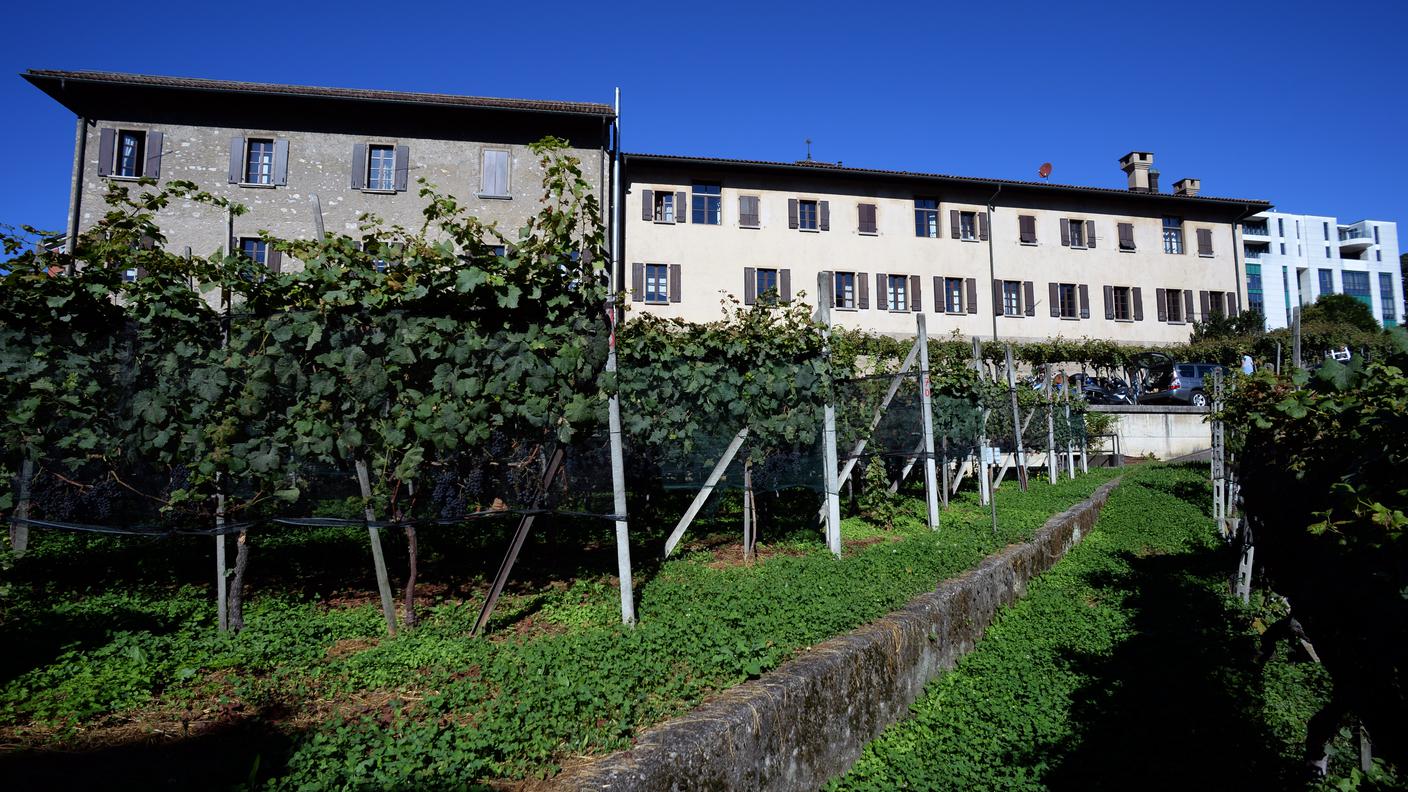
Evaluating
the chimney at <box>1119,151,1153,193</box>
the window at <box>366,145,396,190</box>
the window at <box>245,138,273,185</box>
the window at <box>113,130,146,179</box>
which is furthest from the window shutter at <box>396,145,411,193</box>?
the chimney at <box>1119,151,1153,193</box>

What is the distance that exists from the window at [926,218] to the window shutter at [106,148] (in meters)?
26.7

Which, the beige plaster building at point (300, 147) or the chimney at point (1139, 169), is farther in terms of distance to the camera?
the chimney at point (1139, 169)

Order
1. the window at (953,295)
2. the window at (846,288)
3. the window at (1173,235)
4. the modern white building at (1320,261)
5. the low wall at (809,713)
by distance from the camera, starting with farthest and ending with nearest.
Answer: the modern white building at (1320,261)
the window at (1173,235)
the window at (953,295)
the window at (846,288)
the low wall at (809,713)

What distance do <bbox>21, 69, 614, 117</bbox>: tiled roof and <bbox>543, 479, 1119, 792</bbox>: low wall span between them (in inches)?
797

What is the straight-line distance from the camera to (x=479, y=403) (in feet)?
14.7

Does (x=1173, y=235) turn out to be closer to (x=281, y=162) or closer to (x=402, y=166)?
(x=402, y=166)

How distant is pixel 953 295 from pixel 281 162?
2399cm

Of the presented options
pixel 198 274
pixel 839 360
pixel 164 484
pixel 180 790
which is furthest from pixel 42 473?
pixel 839 360

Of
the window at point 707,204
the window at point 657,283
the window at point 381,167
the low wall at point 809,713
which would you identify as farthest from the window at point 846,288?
the low wall at point 809,713

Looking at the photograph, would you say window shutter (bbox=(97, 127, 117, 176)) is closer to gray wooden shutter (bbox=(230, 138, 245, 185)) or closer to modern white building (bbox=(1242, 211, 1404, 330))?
gray wooden shutter (bbox=(230, 138, 245, 185))

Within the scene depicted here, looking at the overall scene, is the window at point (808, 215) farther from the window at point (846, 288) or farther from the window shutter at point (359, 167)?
the window shutter at point (359, 167)

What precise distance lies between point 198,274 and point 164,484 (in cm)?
130

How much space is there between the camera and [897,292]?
29.3 metres

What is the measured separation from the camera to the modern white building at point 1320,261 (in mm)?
82500
